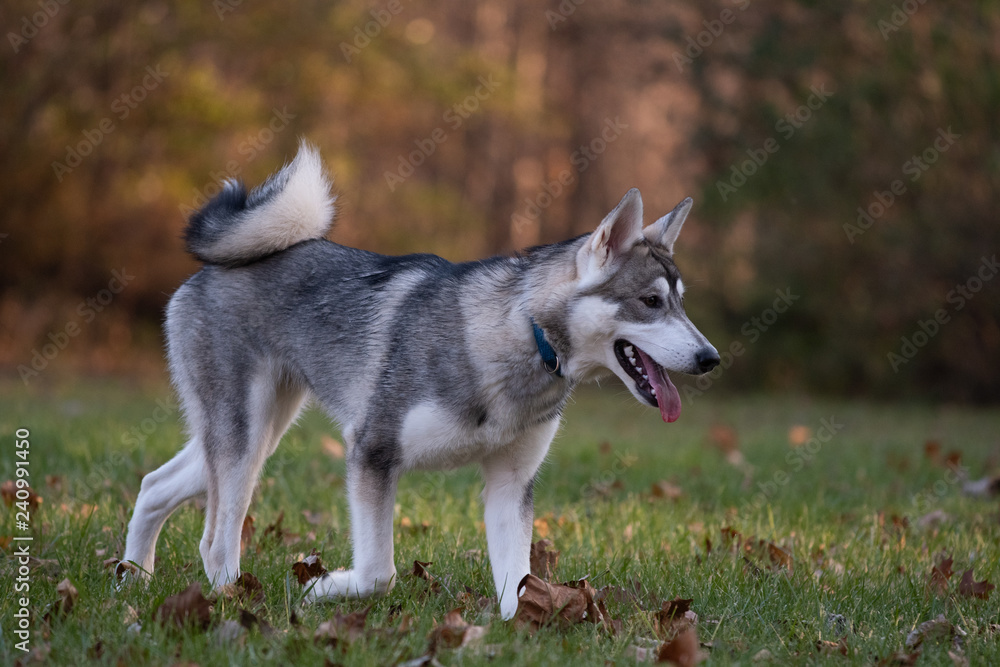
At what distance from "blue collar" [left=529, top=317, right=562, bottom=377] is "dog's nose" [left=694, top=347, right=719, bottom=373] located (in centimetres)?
50

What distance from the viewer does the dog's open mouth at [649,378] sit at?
3.32 m

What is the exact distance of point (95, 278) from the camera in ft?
47.3

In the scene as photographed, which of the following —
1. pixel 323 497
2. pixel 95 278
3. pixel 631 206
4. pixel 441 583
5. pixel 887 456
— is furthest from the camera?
pixel 95 278

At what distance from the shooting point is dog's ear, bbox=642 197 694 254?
12.0 feet

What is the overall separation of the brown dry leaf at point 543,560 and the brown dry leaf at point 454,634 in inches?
34.8

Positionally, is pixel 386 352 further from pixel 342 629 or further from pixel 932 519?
pixel 932 519

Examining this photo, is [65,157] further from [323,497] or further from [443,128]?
[323,497]

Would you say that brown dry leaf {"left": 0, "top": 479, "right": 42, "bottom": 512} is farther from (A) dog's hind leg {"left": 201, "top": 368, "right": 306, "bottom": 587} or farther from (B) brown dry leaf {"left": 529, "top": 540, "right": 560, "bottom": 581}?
(B) brown dry leaf {"left": 529, "top": 540, "right": 560, "bottom": 581}

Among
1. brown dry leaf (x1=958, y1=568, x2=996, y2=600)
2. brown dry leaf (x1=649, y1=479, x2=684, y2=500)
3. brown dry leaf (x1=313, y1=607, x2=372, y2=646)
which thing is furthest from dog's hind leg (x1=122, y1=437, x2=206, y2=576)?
brown dry leaf (x1=958, y1=568, x2=996, y2=600)

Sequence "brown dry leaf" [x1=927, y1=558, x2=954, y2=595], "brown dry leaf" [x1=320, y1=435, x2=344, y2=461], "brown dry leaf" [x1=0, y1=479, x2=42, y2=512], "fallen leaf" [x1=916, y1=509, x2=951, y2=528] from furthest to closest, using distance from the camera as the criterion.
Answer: "brown dry leaf" [x1=320, y1=435, x2=344, y2=461] → "fallen leaf" [x1=916, y1=509, x2=951, y2=528] → "brown dry leaf" [x1=0, y1=479, x2=42, y2=512] → "brown dry leaf" [x1=927, y1=558, x2=954, y2=595]

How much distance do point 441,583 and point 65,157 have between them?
39.1ft

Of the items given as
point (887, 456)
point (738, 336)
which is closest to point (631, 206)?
point (887, 456)

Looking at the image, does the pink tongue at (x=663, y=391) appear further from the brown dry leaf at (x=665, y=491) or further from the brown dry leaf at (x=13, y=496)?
the brown dry leaf at (x=13, y=496)

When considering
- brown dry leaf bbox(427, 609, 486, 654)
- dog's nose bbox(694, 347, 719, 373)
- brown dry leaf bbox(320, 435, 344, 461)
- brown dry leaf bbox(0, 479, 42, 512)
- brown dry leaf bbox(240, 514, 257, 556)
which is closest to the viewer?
brown dry leaf bbox(427, 609, 486, 654)
